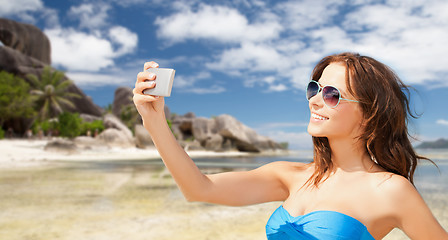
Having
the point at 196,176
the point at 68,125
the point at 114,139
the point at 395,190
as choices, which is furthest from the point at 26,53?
the point at 395,190

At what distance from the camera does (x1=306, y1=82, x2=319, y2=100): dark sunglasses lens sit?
1822mm

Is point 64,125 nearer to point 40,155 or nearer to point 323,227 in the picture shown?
point 40,155

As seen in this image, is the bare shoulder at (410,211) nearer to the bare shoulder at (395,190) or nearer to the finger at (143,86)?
the bare shoulder at (395,190)

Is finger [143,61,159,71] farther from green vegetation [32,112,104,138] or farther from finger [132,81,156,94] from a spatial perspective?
green vegetation [32,112,104,138]

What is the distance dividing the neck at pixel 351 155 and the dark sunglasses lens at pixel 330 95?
0.19 metres

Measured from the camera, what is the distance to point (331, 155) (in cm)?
191

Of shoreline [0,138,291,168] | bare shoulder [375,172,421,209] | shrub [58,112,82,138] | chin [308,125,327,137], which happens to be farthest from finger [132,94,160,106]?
shrub [58,112,82,138]

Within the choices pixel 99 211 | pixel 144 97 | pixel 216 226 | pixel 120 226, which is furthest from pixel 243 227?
pixel 144 97

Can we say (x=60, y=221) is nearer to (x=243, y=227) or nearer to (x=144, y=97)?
(x=243, y=227)

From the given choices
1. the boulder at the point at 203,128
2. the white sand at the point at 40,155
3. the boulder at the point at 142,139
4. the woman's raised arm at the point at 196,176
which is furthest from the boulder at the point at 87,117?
the woman's raised arm at the point at 196,176

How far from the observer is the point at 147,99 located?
62.0 inches

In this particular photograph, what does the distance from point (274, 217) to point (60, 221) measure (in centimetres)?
540

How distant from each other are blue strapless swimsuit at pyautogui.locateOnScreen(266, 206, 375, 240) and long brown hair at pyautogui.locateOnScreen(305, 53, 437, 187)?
343 millimetres

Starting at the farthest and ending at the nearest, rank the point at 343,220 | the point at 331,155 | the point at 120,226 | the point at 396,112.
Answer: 1. the point at 120,226
2. the point at 331,155
3. the point at 396,112
4. the point at 343,220
